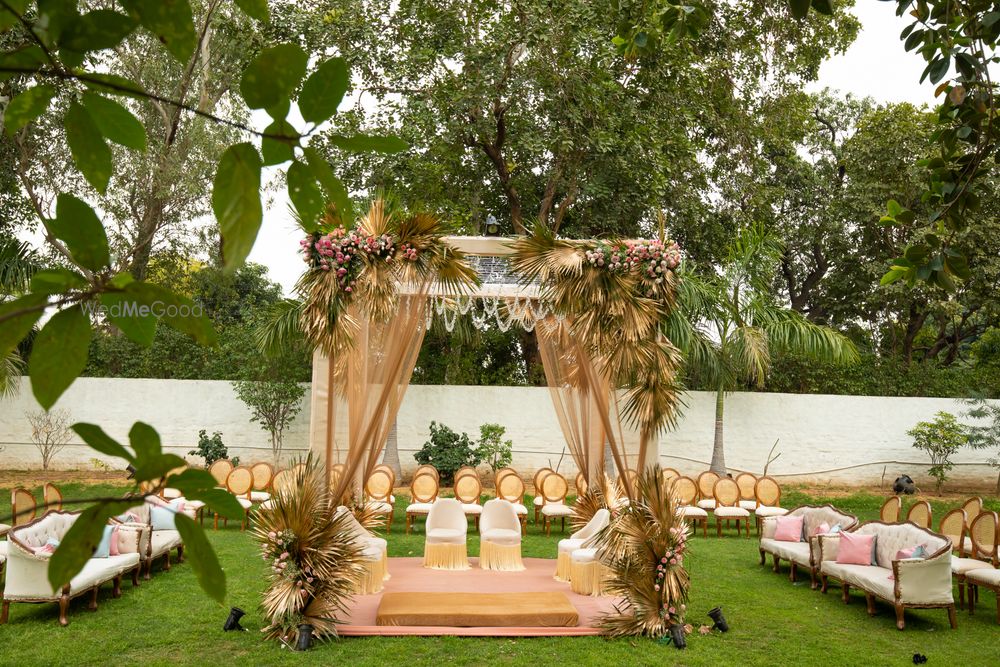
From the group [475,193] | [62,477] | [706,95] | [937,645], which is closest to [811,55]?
[706,95]

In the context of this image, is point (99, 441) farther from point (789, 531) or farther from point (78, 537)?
point (789, 531)

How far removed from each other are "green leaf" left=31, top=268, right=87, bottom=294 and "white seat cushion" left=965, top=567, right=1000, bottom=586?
854 centimetres

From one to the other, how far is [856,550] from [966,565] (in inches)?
39.3

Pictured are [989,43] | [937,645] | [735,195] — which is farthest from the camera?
[735,195]

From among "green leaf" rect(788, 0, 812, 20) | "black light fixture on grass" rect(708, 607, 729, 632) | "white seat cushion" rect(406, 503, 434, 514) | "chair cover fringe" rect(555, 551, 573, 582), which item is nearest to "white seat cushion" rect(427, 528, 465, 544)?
"chair cover fringe" rect(555, 551, 573, 582)

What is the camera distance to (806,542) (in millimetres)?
9305

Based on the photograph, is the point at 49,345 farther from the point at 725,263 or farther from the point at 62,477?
the point at 62,477

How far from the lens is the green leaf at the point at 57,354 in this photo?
0.53m

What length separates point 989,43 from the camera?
8.89 ft

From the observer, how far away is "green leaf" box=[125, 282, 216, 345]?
1.88 feet

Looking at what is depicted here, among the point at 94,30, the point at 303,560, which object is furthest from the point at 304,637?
the point at 94,30

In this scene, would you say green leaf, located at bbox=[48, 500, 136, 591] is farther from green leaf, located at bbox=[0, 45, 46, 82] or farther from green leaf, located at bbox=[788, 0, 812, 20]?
green leaf, located at bbox=[788, 0, 812, 20]

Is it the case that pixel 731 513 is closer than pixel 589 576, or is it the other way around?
pixel 589 576

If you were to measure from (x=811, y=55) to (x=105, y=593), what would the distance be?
488 inches
